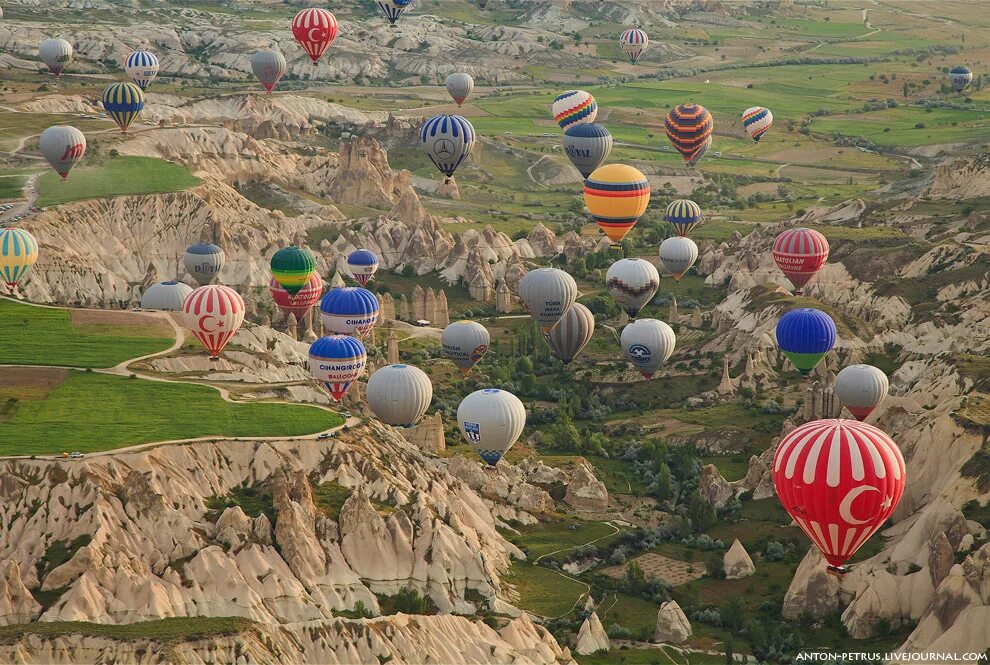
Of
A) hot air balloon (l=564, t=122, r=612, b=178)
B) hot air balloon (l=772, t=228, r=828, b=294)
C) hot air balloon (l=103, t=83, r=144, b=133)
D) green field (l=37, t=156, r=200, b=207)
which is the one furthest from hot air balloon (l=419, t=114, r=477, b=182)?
hot air balloon (l=103, t=83, r=144, b=133)

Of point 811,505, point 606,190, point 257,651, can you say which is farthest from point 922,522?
point 606,190

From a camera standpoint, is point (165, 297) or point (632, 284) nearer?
point (165, 297)

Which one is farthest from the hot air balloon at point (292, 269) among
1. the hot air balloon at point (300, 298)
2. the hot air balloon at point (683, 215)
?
the hot air balloon at point (683, 215)

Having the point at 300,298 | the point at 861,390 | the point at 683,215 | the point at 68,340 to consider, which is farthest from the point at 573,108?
the point at 68,340

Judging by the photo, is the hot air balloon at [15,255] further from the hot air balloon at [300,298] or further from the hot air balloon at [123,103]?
the hot air balloon at [123,103]

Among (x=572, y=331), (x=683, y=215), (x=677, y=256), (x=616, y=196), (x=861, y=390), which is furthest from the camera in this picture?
(x=683, y=215)

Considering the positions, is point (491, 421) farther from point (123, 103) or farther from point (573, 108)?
point (573, 108)

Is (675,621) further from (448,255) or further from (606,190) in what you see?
(448,255)
